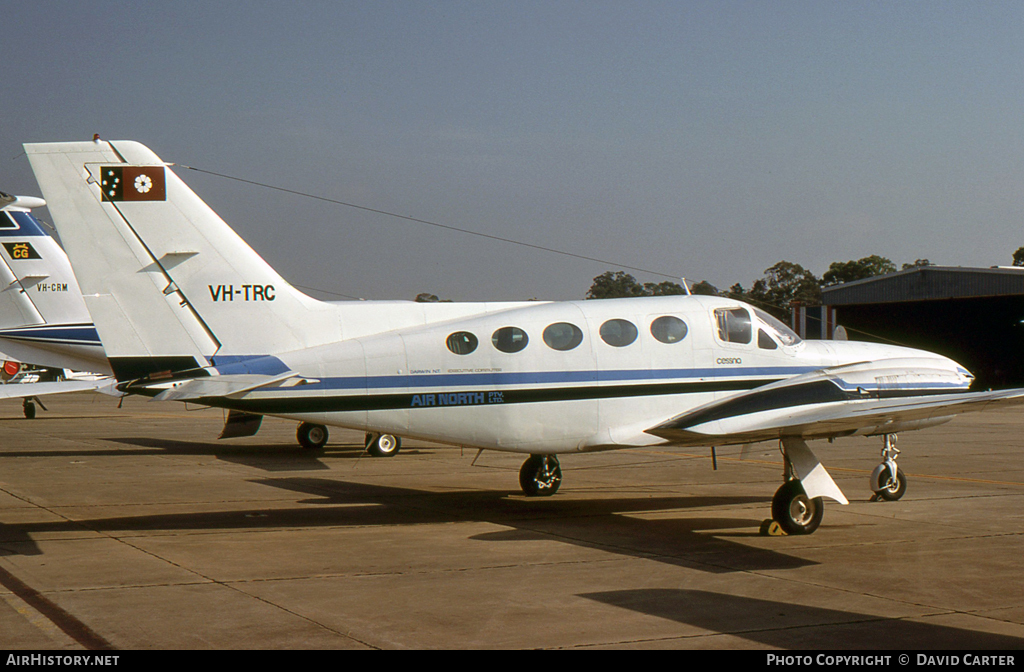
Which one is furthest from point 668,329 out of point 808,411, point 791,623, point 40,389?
point 40,389

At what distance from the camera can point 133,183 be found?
11.5 meters

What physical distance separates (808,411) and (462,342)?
4.21 meters

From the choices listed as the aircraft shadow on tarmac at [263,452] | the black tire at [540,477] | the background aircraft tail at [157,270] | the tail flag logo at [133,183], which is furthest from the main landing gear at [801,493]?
the aircraft shadow on tarmac at [263,452]

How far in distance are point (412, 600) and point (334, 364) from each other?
409 cm

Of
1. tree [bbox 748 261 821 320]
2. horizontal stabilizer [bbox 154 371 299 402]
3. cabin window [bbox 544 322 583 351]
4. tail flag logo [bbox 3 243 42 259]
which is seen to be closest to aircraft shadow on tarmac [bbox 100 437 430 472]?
tail flag logo [bbox 3 243 42 259]

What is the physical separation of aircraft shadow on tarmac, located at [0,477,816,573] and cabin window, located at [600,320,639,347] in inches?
93.5

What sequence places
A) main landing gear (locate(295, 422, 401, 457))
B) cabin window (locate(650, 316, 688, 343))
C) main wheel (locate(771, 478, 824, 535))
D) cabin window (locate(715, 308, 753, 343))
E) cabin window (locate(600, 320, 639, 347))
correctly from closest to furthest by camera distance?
main wheel (locate(771, 478, 824, 535)) → cabin window (locate(600, 320, 639, 347)) → cabin window (locate(650, 316, 688, 343)) → cabin window (locate(715, 308, 753, 343)) → main landing gear (locate(295, 422, 401, 457))

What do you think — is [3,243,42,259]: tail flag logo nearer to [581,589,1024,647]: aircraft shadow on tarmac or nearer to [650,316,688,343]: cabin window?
[650,316,688,343]: cabin window

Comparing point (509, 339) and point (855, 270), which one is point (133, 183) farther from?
point (855, 270)

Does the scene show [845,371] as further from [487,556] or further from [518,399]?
[487,556]

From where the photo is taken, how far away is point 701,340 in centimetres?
1239

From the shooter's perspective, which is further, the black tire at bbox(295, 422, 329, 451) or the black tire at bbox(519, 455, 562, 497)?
the black tire at bbox(295, 422, 329, 451)

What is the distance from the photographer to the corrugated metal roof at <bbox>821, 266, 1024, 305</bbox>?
5112 centimetres

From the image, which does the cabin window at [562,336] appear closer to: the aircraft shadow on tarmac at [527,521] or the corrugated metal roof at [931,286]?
the aircraft shadow on tarmac at [527,521]
